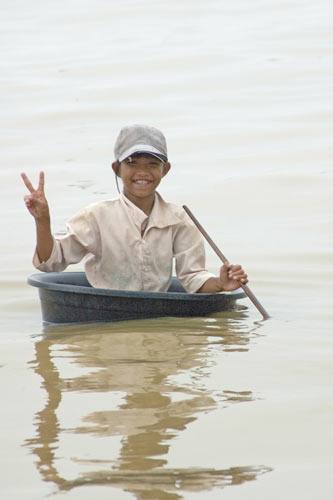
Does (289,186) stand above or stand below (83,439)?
above

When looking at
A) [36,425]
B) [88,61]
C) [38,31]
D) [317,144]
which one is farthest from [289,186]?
[38,31]

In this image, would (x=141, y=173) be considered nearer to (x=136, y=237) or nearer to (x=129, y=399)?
(x=136, y=237)

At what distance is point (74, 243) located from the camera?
5.29 m

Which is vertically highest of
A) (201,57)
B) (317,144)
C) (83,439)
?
(201,57)

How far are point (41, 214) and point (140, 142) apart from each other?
645mm

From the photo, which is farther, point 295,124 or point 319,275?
point 295,124

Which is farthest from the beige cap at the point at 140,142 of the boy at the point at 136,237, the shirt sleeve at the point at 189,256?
the shirt sleeve at the point at 189,256

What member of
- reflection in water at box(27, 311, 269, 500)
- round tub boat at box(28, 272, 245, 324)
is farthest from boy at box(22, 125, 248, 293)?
reflection in water at box(27, 311, 269, 500)

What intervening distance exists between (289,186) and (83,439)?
545cm

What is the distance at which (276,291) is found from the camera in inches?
246

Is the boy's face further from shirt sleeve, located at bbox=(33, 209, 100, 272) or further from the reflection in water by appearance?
the reflection in water

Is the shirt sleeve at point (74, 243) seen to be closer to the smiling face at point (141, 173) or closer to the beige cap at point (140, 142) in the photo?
the smiling face at point (141, 173)

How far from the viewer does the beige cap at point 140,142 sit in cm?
522

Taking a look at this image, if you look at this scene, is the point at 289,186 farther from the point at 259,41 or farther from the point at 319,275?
the point at 259,41
